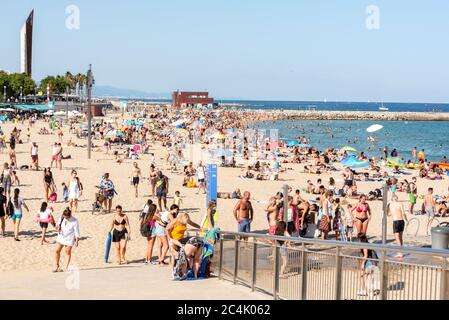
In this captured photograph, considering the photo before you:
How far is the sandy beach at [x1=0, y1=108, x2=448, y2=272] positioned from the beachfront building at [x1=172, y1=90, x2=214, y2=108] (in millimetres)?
103677

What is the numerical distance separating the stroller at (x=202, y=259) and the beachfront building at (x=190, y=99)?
129617mm

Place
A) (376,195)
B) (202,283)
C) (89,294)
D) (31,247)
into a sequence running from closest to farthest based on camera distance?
(89,294)
(202,283)
(31,247)
(376,195)

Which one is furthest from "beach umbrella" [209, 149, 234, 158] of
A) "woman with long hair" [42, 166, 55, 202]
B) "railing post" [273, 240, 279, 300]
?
"railing post" [273, 240, 279, 300]

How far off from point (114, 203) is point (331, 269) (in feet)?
41.3

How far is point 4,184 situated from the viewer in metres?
16.9

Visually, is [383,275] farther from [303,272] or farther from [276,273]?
[276,273]

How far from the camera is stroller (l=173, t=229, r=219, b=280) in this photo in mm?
8734

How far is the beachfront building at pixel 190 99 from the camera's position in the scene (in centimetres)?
14038

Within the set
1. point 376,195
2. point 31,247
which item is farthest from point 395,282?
point 376,195

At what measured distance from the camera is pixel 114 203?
1831 centimetres

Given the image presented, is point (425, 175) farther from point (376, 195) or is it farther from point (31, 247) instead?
point (31, 247)

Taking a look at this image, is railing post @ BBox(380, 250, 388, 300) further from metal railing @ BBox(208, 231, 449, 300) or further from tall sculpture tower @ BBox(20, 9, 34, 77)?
tall sculpture tower @ BBox(20, 9, 34, 77)

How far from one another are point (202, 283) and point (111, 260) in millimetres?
3297

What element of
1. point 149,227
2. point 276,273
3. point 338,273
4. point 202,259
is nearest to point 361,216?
point 149,227
